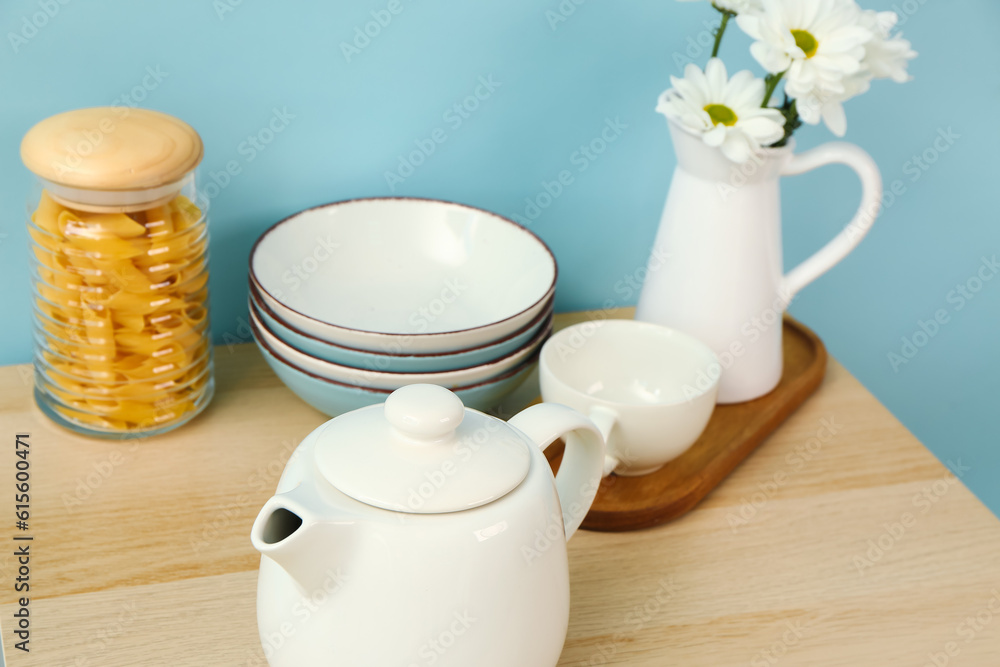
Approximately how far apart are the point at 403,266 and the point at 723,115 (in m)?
0.37

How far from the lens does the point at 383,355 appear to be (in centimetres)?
74

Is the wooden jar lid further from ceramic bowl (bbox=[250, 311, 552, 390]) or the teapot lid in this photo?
the teapot lid

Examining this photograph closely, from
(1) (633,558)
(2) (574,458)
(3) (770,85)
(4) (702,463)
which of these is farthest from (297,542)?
(3) (770,85)

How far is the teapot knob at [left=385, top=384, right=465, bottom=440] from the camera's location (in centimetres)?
48

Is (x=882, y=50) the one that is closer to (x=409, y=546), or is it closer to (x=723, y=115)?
(x=723, y=115)

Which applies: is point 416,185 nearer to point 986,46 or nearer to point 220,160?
point 220,160

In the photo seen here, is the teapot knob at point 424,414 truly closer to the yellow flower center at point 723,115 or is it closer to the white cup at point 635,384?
the white cup at point 635,384

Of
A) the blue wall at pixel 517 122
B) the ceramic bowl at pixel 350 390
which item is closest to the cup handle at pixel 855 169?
the blue wall at pixel 517 122

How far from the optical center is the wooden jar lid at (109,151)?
65 cm

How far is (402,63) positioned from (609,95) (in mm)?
250

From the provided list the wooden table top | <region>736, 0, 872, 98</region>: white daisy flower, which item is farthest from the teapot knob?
<region>736, 0, 872, 98</region>: white daisy flower

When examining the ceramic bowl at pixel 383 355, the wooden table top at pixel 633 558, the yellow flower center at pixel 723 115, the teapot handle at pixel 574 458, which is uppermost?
the yellow flower center at pixel 723 115

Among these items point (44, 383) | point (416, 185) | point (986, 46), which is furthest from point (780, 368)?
point (44, 383)

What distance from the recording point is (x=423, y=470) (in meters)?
0.48
